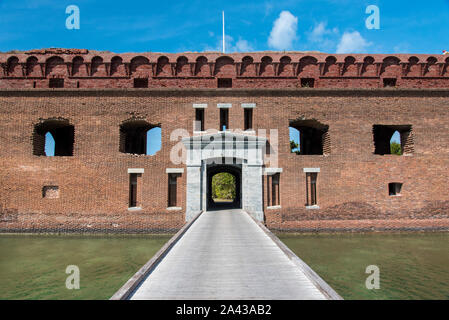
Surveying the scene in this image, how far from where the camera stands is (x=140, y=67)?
14969mm

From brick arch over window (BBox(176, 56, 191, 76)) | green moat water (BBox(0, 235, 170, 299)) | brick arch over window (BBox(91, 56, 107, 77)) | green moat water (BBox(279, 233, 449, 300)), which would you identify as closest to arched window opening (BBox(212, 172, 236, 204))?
brick arch over window (BBox(176, 56, 191, 76))

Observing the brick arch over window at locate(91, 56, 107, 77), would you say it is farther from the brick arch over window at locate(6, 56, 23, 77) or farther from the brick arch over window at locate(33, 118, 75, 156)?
the brick arch over window at locate(6, 56, 23, 77)

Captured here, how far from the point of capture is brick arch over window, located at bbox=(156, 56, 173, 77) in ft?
48.9

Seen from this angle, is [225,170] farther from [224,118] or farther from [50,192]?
[50,192]

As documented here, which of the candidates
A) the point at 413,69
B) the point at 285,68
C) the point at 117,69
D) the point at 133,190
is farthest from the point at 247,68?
the point at 413,69

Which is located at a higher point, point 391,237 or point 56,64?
point 56,64

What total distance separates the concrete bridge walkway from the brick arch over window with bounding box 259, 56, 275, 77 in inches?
379

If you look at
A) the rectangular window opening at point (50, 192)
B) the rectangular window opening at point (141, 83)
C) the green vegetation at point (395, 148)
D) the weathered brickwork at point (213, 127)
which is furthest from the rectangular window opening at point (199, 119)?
the green vegetation at point (395, 148)

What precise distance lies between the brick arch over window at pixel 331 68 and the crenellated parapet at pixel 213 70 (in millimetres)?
52

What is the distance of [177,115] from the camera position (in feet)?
47.0

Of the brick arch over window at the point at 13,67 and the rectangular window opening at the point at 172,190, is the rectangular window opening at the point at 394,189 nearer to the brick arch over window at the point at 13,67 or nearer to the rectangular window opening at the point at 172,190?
the rectangular window opening at the point at 172,190
